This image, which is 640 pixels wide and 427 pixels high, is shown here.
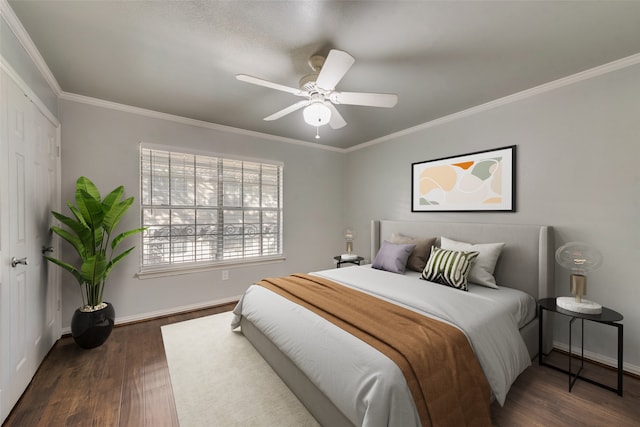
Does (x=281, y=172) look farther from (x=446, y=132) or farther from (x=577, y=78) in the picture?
(x=577, y=78)

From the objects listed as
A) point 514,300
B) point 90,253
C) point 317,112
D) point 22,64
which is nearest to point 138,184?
point 90,253

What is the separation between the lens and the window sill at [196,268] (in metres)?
3.21

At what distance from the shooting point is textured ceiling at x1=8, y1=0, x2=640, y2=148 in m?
1.61

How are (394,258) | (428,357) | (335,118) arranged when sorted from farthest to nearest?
1. (394,258)
2. (335,118)
3. (428,357)

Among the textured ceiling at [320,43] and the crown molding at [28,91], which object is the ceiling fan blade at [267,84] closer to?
the textured ceiling at [320,43]

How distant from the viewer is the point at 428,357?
1.38 m

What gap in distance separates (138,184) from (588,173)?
468 cm

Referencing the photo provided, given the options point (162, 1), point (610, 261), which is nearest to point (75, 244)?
point (162, 1)

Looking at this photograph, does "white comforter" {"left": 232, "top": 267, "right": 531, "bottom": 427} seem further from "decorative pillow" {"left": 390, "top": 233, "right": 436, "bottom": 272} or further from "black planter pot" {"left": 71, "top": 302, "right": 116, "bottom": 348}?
"black planter pot" {"left": 71, "top": 302, "right": 116, "bottom": 348}

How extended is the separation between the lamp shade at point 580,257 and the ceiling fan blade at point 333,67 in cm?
234

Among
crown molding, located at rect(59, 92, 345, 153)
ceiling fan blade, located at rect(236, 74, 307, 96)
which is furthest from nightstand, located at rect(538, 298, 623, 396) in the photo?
crown molding, located at rect(59, 92, 345, 153)

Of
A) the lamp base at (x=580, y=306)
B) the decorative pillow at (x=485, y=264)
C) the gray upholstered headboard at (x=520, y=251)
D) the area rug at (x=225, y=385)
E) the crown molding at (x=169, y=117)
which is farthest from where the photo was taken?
the crown molding at (x=169, y=117)

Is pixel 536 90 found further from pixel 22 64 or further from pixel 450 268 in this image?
pixel 22 64

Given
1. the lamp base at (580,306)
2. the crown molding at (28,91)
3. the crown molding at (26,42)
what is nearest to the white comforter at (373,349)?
the lamp base at (580,306)
